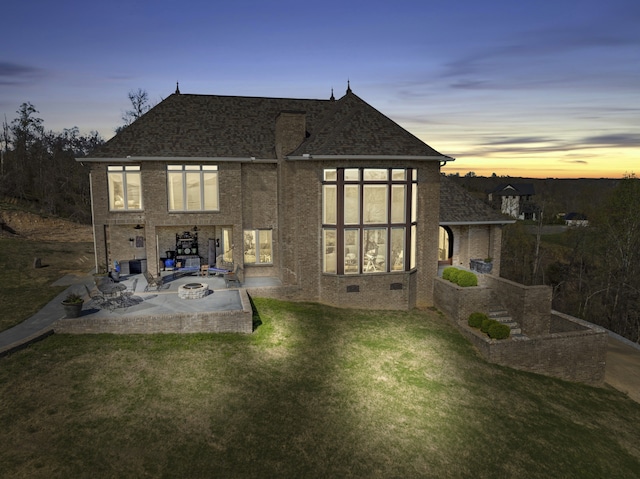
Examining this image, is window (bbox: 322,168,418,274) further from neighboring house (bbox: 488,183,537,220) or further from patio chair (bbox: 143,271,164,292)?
neighboring house (bbox: 488,183,537,220)

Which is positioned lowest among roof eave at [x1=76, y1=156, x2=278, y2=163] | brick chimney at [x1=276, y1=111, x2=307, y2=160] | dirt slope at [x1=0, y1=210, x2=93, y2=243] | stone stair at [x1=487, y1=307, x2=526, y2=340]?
stone stair at [x1=487, y1=307, x2=526, y2=340]

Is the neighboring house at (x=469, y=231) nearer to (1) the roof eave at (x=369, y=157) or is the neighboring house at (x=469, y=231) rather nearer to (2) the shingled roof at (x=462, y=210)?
(2) the shingled roof at (x=462, y=210)

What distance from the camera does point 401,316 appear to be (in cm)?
1930

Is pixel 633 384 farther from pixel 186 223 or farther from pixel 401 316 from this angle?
pixel 186 223

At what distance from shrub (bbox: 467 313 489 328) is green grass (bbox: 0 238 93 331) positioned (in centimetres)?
1872

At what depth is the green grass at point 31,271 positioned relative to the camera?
695 inches

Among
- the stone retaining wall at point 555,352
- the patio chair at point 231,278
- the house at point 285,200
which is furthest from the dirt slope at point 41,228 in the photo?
the stone retaining wall at point 555,352

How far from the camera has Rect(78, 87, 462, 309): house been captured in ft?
63.4

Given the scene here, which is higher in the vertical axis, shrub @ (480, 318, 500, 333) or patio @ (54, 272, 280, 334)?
patio @ (54, 272, 280, 334)

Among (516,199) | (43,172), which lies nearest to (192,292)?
(43,172)

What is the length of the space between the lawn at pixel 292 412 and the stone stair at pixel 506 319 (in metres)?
2.16

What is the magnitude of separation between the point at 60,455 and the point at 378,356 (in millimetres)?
10062

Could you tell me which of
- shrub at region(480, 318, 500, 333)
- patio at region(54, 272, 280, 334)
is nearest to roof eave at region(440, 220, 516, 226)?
shrub at region(480, 318, 500, 333)

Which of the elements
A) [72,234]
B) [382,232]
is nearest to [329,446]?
[382,232]
